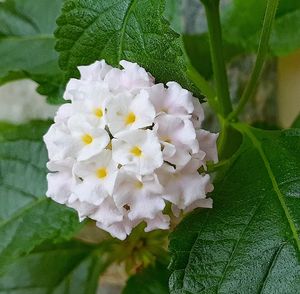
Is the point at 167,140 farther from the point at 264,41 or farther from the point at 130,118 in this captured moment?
the point at 264,41

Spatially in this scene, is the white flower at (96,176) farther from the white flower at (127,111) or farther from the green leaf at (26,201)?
the green leaf at (26,201)

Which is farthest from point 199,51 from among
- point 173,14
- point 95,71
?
point 95,71

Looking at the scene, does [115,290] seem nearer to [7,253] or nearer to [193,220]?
[7,253]

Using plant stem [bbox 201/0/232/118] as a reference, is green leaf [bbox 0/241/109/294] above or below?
below

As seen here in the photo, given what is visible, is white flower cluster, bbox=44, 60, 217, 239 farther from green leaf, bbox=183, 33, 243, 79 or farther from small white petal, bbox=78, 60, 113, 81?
green leaf, bbox=183, 33, 243, 79

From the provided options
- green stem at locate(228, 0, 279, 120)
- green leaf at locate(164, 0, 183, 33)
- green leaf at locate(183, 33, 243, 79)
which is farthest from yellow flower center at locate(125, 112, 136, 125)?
green leaf at locate(183, 33, 243, 79)

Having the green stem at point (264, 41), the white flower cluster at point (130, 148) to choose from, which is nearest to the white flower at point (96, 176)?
the white flower cluster at point (130, 148)

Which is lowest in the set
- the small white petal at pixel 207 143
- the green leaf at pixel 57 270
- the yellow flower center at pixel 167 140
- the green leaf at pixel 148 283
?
the green leaf at pixel 57 270
